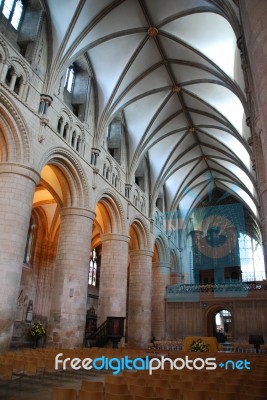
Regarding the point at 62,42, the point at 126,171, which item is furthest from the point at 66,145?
the point at 126,171

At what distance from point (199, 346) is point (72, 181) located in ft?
28.2

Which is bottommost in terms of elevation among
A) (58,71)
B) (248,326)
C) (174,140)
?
(248,326)

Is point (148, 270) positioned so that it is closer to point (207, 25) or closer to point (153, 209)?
point (153, 209)

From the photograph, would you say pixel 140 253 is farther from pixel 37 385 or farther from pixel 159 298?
pixel 37 385

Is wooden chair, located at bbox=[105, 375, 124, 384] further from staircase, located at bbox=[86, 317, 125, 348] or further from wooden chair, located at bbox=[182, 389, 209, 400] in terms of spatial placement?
staircase, located at bbox=[86, 317, 125, 348]

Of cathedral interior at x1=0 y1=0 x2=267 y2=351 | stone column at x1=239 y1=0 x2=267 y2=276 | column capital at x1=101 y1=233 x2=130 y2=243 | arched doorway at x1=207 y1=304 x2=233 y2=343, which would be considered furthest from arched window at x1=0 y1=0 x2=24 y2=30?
arched doorway at x1=207 y1=304 x2=233 y2=343

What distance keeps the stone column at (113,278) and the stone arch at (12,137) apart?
8.15m

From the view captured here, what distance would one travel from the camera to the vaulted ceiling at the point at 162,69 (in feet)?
46.5

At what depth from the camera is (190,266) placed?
1355 inches

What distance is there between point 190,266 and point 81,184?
22.4 m

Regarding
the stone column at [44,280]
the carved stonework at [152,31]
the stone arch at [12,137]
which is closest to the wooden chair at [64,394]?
the stone arch at [12,137]

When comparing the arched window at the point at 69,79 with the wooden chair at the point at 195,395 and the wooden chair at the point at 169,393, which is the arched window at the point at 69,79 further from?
the wooden chair at the point at 195,395

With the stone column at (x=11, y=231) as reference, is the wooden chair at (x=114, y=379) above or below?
below

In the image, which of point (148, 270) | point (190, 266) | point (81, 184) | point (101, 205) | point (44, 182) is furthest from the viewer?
point (190, 266)
